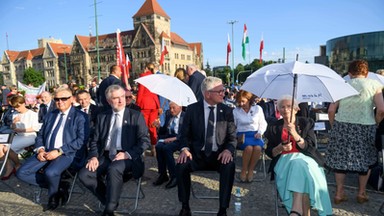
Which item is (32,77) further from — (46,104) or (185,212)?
(185,212)

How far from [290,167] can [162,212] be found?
6.00 ft

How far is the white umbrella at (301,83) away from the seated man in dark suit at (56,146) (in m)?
2.66

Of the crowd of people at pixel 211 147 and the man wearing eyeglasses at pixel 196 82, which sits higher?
the man wearing eyeglasses at pixel 196 82

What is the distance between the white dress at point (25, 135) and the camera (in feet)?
17.5

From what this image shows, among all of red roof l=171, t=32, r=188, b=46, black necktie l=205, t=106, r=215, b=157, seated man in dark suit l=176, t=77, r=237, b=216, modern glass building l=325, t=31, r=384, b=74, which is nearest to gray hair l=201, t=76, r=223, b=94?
seated man in dark suit l=176, t=77, r=237, b=216

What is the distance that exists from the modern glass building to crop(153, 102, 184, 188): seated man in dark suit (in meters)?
60.6

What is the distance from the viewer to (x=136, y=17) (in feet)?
255

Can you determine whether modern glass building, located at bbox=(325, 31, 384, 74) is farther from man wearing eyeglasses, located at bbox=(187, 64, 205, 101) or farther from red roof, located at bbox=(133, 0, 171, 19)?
man wearing eyeglasses, located at bbox=(187, 64, 205, 101)

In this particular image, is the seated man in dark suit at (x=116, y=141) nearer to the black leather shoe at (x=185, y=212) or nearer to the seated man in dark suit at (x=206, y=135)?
the seated man in dark suit at (x=206, y=135)

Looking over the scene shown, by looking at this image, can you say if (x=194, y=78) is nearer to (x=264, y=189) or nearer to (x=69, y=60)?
(x=264, y=189)

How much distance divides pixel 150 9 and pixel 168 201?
78.8 metres

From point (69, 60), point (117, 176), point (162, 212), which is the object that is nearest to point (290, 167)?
point (162, 212)

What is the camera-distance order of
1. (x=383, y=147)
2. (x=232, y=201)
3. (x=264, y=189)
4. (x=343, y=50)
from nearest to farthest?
(x=383, y=147)
(x=232, y=201)
(x=264, y=189)
(x=343, y=50)

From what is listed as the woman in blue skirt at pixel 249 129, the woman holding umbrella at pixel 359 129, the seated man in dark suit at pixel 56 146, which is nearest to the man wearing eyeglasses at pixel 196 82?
the woman in blue skirt at pixel 249 129
